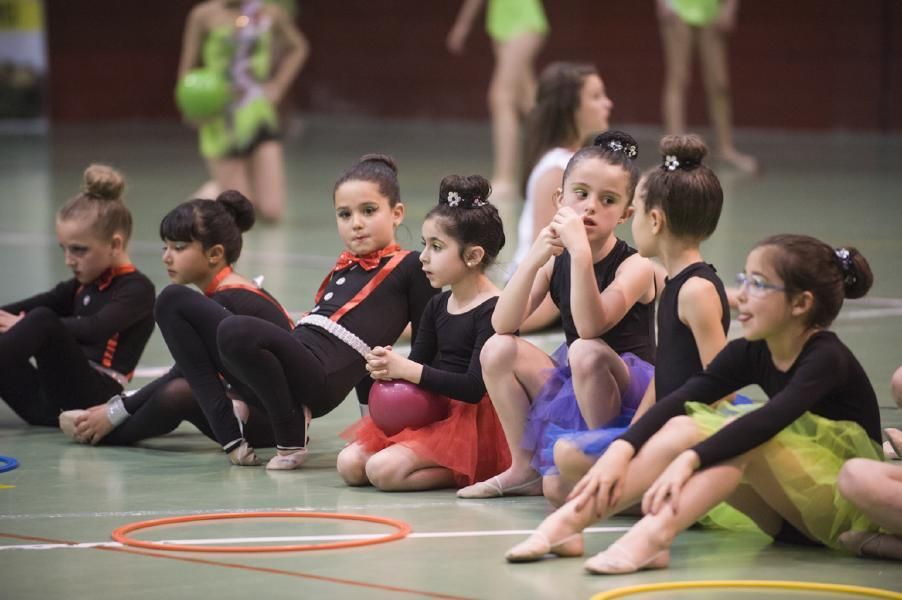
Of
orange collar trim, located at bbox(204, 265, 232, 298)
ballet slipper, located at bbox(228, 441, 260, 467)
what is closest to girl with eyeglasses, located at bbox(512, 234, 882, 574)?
ballet slipper, located at bbox(228, 441, 260, 467)

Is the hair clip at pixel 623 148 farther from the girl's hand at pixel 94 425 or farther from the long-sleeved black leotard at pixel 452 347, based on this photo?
the girl's hand at pixel 94 425

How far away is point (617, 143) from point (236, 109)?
6.40 metres

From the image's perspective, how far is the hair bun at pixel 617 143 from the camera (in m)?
4.36

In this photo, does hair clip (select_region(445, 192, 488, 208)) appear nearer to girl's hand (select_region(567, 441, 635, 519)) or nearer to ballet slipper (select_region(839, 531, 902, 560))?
girl's hand (select_region(567, 441, 635, 519))

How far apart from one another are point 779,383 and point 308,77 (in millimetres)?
16435

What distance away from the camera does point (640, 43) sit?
1745 cm

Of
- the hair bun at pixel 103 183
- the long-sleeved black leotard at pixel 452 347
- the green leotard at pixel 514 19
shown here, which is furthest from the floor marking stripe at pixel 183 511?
the green leotard at pixel 514 19

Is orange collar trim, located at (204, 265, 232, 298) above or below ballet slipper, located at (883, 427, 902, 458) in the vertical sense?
above

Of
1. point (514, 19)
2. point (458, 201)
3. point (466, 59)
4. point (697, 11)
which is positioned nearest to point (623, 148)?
point (458, 201)

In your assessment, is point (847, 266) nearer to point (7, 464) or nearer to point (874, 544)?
point (874, 544)

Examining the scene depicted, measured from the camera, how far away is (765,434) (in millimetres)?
3543

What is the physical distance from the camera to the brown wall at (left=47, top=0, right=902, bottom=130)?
53.9ft

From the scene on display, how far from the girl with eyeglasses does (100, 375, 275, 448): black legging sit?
1.60 m

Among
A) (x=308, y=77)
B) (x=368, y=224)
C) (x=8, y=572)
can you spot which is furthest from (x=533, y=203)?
(x=308, y=77)
